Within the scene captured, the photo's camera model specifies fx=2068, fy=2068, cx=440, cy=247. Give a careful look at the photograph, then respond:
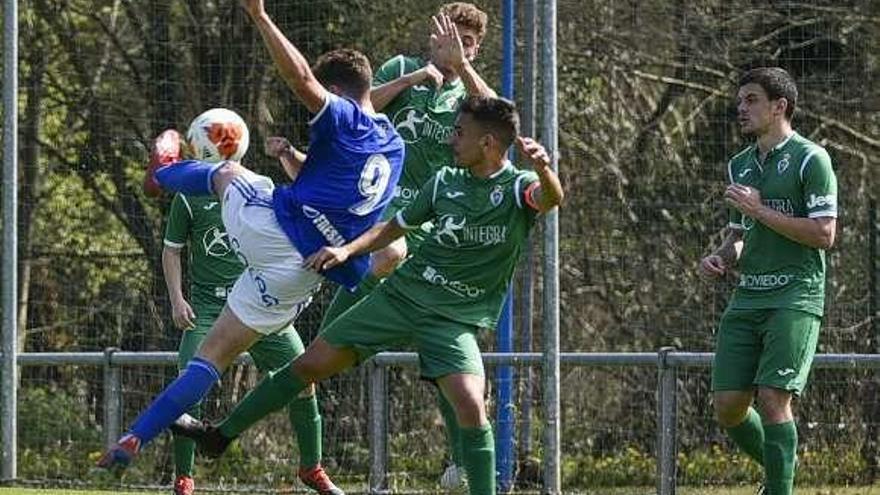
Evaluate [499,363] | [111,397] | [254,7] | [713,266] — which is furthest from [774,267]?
[111,397]

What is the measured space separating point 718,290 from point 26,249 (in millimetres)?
4773

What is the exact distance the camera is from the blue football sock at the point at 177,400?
8445 millimetres

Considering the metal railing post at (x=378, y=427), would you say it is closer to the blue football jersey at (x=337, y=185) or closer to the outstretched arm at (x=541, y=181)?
the blue football jersey at (x=337, y=185)

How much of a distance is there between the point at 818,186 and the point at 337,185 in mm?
2085

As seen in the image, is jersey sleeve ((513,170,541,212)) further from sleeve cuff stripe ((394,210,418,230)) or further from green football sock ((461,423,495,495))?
green football sock ((461,423,495,495))

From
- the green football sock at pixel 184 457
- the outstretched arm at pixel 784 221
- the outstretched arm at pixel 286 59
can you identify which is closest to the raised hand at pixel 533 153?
the outstretched arm at pixel 286 59

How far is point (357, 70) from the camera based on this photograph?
8.93 meters

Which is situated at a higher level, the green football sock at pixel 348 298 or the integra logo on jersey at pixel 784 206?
the integra logo on jersey at pixel 784 206

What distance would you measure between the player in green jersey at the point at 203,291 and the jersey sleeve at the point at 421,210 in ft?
5.24

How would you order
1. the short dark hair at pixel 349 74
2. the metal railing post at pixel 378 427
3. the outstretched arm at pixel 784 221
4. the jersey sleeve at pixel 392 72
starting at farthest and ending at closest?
1. the metal railing post at pixel 378 427
2. the jersey sleeve at pixel 392 72
3. the short dark hair at pixel 349 74
4. the outstretched arm at pixel 784 221

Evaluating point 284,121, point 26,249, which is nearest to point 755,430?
point 284,121

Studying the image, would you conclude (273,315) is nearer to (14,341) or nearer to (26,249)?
(14,341)

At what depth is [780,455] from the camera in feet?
29.5

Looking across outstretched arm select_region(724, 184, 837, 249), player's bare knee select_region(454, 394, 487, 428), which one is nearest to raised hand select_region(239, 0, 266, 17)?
player's bare knee select_region(454, 394, 487, 428)
